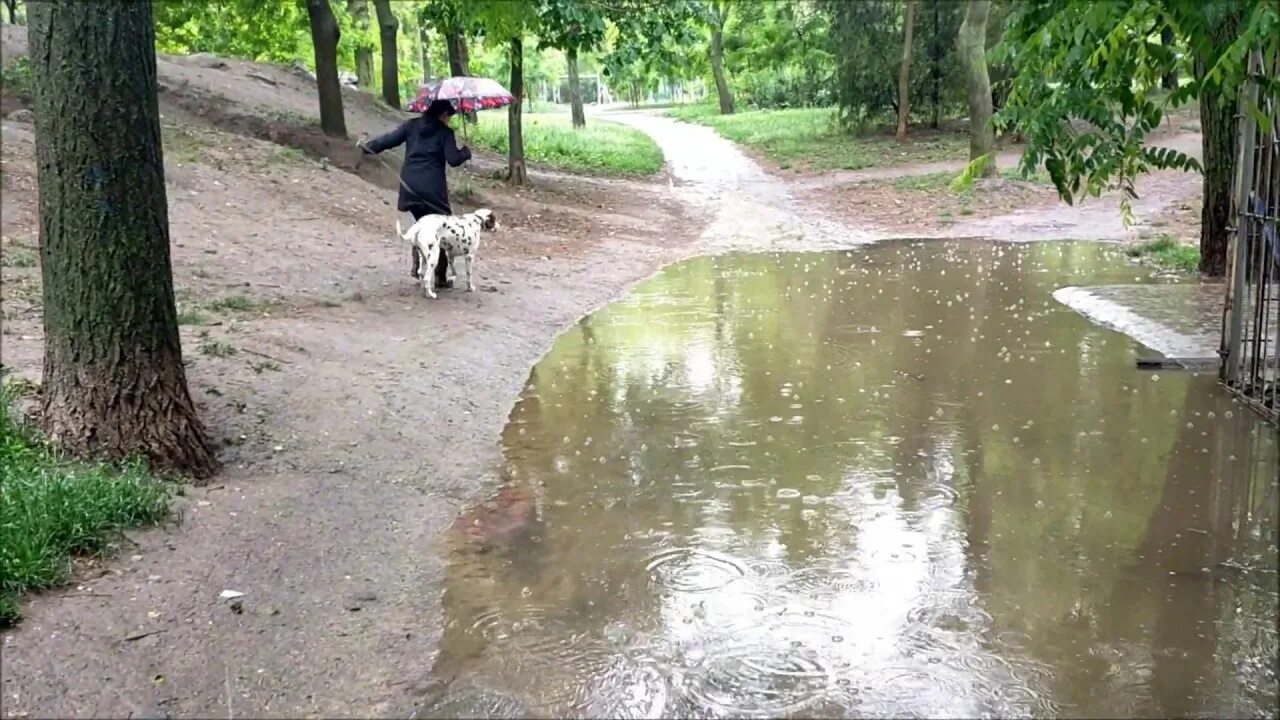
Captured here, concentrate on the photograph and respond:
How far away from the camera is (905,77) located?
105ft

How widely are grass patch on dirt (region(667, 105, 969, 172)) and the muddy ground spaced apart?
978 centimetres

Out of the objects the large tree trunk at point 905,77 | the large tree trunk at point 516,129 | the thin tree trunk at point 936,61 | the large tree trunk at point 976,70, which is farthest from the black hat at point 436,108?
the thin tree trunk at point 936,61

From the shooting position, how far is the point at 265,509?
6012mm

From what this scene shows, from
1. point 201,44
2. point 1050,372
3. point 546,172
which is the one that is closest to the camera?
point 1050,372

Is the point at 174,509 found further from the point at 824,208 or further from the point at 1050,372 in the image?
the point at 824,208

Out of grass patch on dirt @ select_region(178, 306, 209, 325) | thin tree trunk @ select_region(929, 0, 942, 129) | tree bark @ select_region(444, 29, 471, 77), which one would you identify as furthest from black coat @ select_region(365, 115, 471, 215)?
thin tree trunk @ select_region(929, 0, 942, 129)

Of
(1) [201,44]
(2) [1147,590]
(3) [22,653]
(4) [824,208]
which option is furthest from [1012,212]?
(1) [201,44]

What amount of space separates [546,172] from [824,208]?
22.0 feet

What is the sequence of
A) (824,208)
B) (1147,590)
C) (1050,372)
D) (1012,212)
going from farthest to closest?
1. (824,208)
2. (1012,212)
3. (1050,372)
4. (1147,590)

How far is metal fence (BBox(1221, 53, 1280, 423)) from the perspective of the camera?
7691mm

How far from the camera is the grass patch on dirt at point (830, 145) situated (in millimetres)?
28875

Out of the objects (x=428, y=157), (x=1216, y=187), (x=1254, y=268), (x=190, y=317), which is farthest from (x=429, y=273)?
(x=1216, y=187)

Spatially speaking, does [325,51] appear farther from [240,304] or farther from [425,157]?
[240,304]

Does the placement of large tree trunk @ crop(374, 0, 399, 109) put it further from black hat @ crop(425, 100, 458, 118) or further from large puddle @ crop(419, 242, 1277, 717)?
large puddle @ crop(419, 242, 1277, 717)
